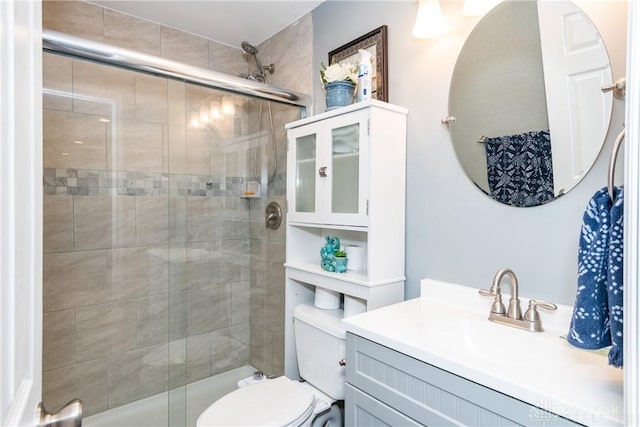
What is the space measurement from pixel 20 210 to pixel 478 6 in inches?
57.8

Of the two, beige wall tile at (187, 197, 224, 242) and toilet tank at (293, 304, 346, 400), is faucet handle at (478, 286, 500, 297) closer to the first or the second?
toilet tank at (293, 304, 346, 400)

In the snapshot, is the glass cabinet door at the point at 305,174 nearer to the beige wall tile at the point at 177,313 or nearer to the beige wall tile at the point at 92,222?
the beige wall tile at the point at 177,313

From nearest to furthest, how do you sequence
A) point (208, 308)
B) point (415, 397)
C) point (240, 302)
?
1. point (415, 397)
2. point (208, 308)
3. point (240, 302)

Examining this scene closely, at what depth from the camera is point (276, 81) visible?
2.32 m

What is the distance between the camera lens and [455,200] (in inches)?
54.5

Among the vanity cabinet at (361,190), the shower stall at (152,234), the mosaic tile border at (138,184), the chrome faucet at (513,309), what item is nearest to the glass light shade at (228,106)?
the shower stall at (152,234)

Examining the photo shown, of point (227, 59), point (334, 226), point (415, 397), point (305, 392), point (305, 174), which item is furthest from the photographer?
point (227, 59)

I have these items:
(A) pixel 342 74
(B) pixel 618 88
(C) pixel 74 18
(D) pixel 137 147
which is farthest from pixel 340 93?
(C) pixel 74 18

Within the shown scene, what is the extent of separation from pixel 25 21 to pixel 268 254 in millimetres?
1845

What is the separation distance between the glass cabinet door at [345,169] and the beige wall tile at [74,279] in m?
1.38

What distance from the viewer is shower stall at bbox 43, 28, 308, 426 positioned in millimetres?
1877

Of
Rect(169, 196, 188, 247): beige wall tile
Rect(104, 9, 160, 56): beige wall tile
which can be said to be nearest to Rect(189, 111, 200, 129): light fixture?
Rect(169, 196, 188, 247): beige wall tile

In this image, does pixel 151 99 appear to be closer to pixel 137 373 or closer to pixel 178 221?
pixel 178 221

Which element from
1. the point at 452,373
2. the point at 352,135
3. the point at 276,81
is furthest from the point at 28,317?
the point at 276,81
